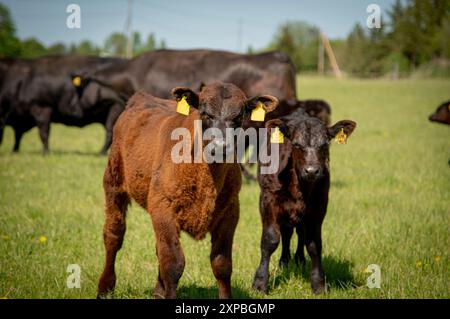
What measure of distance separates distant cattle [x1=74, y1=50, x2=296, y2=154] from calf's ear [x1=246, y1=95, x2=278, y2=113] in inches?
230

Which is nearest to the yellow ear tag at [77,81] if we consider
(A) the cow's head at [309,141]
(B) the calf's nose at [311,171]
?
(A) the cow's head at [309,141]

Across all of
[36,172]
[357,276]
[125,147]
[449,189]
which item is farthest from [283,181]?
[36,172]

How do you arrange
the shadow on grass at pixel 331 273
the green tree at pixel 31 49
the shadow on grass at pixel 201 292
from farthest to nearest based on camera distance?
the green tree at pixel 31 49
the shadow on grass at pixel 331 273
the shadow on grass at pixel 201 292

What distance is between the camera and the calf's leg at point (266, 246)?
4.85 metres

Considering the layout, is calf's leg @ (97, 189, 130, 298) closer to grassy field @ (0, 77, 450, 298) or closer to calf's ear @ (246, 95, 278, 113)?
grassy field @ (0, 77, 450, 298)

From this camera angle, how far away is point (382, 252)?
568cm

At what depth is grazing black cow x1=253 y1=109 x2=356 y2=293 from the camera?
4.89 m

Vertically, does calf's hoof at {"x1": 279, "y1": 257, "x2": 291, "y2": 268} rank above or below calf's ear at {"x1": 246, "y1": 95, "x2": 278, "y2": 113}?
below

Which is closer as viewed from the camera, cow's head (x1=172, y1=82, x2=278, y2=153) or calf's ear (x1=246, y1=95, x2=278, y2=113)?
cow's head (x1=172, y1=82, x2=278, y2=153)

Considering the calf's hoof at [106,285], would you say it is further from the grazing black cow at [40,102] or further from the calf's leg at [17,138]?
the calf's leg at [17,138]

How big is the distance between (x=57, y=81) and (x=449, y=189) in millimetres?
10325

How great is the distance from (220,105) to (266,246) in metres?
1.61

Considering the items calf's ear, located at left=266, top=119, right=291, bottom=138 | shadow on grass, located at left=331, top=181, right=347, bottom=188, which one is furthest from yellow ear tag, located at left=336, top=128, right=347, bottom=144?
shadow on grass, located at left=331, top=181, right=347, bottom=188
